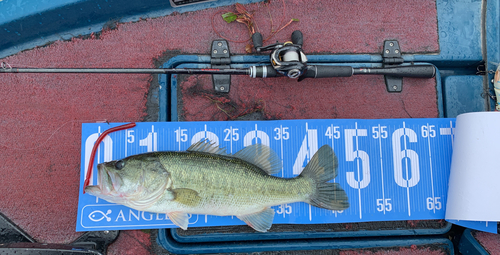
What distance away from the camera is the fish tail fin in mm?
2785

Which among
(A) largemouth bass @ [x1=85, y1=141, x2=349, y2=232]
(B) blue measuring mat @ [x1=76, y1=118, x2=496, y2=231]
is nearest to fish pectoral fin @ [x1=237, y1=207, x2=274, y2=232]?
(A) largemouth bass @ [x1=85, y1=141, x2=349, y2=232]

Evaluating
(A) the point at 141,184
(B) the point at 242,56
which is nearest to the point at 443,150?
(B) the point at 242,56

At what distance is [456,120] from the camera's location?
3.03 metres

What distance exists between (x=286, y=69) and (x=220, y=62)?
2.65ft

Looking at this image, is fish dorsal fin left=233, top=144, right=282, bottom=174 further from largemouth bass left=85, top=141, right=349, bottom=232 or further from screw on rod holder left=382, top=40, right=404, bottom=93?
screw on rod holder left=382, top=40, right=404, bottom=93

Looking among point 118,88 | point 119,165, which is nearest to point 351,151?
point 119,165

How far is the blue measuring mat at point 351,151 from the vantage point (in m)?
3.01

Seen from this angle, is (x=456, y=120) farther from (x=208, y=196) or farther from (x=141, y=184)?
(x=141, y=184)

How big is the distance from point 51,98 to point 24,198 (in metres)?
1.09

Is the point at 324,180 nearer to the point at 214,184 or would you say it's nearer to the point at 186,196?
the point at 214,184

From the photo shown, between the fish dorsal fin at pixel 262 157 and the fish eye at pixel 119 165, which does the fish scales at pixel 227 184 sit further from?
the fish eye at pixel 119 165

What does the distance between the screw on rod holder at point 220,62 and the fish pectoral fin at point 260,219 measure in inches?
52.6

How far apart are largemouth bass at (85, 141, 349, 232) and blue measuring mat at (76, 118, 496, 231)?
0.27 metres

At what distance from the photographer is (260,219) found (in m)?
2.76
